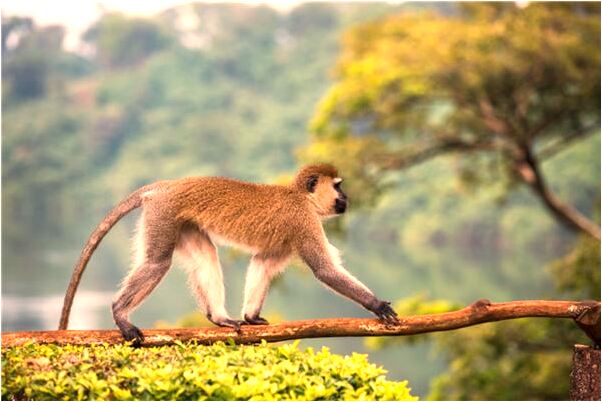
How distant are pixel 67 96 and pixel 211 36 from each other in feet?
36.2

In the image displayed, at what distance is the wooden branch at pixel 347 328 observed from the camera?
504cm

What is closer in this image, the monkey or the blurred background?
the monkey

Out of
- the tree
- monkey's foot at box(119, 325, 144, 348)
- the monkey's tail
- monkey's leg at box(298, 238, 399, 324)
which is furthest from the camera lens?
the tree

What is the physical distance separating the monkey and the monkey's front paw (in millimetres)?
153

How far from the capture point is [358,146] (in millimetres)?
17906

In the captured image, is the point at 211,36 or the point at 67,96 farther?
the point at 211,36

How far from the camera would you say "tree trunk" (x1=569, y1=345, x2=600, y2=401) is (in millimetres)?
5027

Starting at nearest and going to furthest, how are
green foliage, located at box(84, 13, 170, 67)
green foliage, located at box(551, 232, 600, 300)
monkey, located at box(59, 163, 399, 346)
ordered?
monkey, located at box(59, 163, 399, 346)
green foliage, located at box(551, 232, 600, 300)
green foliage, located at box(84, 13, 170, 67)

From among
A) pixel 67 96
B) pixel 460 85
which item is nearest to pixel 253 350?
pixel 460 85

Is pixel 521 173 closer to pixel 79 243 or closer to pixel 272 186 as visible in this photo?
pixel 272 186

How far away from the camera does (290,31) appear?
65.8 meters

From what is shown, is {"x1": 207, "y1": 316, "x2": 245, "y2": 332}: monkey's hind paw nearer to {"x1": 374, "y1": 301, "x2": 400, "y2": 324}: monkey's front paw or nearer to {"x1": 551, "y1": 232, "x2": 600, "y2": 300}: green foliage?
{"x1": 374, "y1": 301, "x2": 400, "y2": 324}: monkey's front paw

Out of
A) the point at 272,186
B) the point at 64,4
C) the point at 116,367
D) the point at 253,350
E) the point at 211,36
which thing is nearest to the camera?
the point at 116,367

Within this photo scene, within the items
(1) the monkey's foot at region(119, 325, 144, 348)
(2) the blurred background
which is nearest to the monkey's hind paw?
(1) the monkey's foot at region(119, 325, 144, 348)
